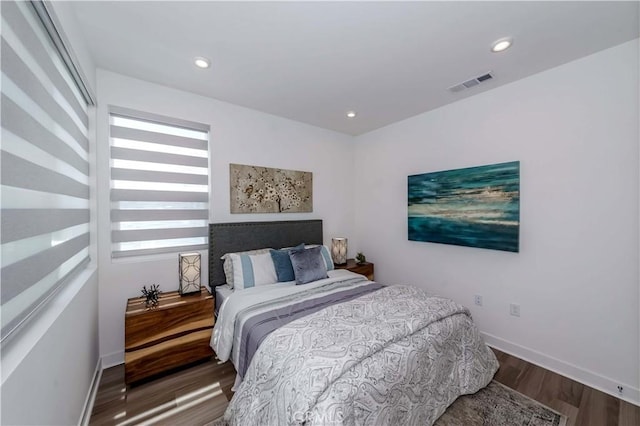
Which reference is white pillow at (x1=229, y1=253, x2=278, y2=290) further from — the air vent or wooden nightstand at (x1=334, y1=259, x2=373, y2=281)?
the air vent

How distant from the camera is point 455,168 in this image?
2926mm

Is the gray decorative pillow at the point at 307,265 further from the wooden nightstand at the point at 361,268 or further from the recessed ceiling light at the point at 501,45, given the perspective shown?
the recessed ceiling light at the point at 501,45

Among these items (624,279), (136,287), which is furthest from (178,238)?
(624,279)

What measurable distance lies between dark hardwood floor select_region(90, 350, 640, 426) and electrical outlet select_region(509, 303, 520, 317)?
1.47 ft

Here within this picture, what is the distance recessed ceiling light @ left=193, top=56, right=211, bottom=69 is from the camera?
81.4 inches

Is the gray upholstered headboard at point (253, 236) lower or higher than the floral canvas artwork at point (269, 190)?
lower

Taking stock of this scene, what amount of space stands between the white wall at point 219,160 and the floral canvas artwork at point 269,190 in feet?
0.26

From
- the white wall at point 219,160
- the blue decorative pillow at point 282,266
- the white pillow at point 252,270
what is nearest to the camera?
the white wall at point 219,160

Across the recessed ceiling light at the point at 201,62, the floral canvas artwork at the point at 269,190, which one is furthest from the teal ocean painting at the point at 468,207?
the recessed ceiling light at the point at 201,62

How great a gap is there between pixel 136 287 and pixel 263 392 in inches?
71.0

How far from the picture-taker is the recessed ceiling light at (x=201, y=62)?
207cm

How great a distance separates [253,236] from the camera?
304cm

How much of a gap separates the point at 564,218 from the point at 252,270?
116 inches

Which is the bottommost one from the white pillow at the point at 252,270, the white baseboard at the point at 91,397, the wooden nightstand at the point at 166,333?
the white baseboard at the point at 91,397
